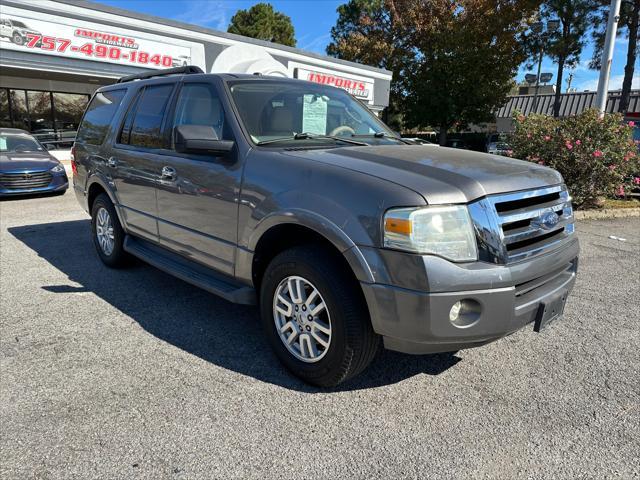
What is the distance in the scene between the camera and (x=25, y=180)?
9898 millimetres

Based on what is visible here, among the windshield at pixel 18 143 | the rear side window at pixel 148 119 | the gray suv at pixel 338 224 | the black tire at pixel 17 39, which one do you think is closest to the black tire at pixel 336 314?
the gray suv at pixel 338 224

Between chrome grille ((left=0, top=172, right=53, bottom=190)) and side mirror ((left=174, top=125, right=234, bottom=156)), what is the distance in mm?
8428

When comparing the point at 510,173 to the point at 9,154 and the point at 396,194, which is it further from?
the point at 9,154

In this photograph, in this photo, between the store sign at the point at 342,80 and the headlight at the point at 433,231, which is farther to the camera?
the store sign at the point at 342,80

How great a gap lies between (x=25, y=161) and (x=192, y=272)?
8527 mm

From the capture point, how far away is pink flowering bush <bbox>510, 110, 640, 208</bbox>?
865 cm

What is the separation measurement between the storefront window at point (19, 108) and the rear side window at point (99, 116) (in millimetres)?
14136

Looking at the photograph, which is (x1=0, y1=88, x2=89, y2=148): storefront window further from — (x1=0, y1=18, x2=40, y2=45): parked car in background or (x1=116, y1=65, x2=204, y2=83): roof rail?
(x1=116, y1=65, x2=204, y2=83): roof rail

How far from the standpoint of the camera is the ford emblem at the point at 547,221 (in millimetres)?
2742

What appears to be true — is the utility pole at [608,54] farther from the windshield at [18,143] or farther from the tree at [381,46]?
the tree at [381,46]

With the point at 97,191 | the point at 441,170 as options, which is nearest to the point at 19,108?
the point at 97,191

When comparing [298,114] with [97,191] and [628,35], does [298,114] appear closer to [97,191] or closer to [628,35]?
[97,191]

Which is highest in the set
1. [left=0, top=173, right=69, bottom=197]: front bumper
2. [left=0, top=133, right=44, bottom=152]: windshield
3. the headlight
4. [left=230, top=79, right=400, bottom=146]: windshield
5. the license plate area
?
[left=230, top=79, right=400, bottom=146]: windshield

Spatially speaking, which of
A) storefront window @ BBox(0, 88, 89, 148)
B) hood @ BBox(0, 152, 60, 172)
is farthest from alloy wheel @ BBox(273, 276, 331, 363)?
storefront window @ BBox(0, 88, 89, 148)
